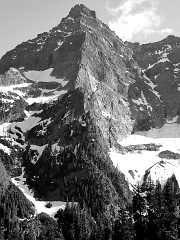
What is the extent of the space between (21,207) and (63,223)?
22880 millimetres

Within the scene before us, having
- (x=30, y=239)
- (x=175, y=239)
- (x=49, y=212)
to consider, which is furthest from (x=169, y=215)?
(x=49, y=212)

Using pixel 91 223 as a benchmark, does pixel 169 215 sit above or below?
above

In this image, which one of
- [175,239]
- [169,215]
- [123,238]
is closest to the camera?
[175,239]

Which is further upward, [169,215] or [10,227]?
[169,215]

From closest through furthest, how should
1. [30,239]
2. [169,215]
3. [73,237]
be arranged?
[169,215], [30,239], [73,237]

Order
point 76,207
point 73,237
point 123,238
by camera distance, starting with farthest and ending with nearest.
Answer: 1. point 76,207
2. point 73,237
3. point 123,238

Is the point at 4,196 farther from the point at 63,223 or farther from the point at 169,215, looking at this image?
the point at 169,215

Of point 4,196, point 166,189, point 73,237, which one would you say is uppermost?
point 166,189

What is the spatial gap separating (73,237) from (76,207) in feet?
96.1

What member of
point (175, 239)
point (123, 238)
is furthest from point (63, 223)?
point (175, 239)

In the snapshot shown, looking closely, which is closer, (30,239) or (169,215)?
(169,215)

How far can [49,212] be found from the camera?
197000 millimetres

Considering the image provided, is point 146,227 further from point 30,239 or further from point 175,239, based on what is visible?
point 30,239

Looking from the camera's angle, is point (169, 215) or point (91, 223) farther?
point (91, 223)
